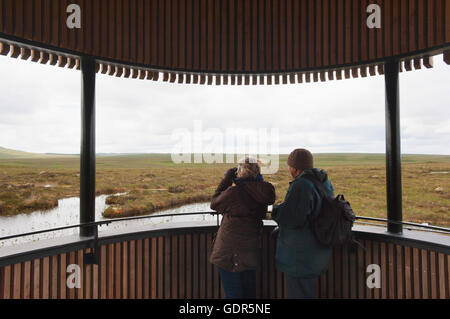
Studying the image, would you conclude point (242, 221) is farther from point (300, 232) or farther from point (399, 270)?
point (399, 270)

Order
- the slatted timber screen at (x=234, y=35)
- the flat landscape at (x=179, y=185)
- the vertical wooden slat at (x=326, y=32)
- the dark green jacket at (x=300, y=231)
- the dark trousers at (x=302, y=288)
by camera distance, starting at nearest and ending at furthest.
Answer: the dark green jacket at (x=300, y=231), the dark trousers at (x=302, y=288), the slatted timber screen at (x=234, y=35), the vertical wooden slat at (x=326, y=32), the flat landscape at (x=179, y=185)

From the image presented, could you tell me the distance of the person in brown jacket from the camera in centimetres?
214

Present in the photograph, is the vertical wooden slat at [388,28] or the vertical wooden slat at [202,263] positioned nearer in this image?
the vertical wooden slat at [388,28]

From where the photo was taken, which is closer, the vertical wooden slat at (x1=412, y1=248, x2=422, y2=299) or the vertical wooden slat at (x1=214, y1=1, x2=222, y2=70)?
the vertical wooden slat at (x1=412, y1=248, x2=422, y2=299)

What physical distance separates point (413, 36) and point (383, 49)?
0.83 feet

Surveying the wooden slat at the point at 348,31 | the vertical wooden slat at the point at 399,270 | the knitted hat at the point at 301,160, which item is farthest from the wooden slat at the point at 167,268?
the wooden slat at the point at 348,31

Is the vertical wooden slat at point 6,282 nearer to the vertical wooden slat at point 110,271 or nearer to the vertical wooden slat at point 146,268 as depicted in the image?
the vertical wooden slat at point 110,271

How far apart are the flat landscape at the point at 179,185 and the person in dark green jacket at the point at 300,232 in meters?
25.6

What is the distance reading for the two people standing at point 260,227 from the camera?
6.53 feet

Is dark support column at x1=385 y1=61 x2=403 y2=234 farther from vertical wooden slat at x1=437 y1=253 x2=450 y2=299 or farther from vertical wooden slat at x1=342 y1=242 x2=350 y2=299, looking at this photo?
vertical wooden slat at x1=342 y1=242 x2=350 y2=299

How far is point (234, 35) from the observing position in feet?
10.3

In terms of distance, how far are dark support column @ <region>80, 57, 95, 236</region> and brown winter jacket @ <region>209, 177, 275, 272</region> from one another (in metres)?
1.39

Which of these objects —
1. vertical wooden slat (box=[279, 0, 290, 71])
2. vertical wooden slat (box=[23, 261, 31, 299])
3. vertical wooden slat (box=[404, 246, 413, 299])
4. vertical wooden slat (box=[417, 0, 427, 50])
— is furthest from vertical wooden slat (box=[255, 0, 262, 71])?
vertical wooden slat (box=[23, 261, 31, 299])

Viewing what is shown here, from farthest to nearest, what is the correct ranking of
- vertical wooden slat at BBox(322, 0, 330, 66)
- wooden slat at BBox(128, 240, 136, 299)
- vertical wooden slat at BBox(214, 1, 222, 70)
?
vertical wooden slat at BBox(214, 1, 222, 70) < vertical wooden slat at BBox(322, 0, 330, 66) < wooden slat at BBox(128, 240, 136, 299)
